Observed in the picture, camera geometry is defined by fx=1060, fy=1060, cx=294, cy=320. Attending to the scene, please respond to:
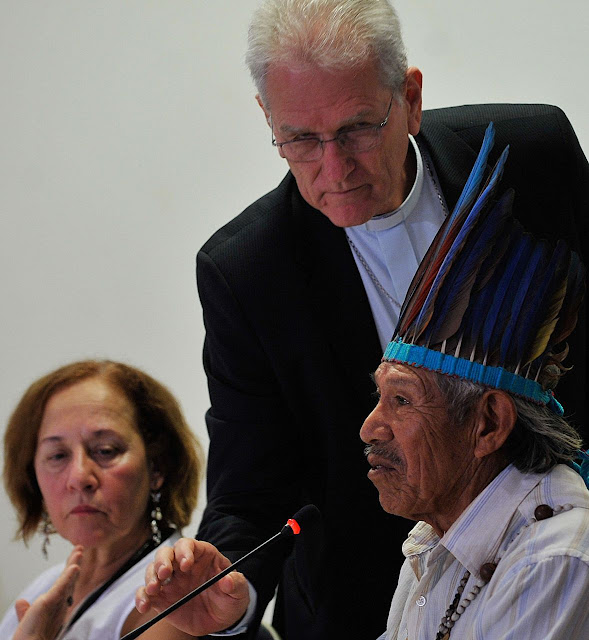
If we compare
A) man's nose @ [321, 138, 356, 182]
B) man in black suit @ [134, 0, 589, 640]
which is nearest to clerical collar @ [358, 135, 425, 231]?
man in black suit @ [134, 0, 589, 640]

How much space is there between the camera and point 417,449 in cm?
167

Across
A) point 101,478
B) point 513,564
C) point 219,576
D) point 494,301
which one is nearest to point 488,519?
point 513,564

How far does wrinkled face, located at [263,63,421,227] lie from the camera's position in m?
1.84

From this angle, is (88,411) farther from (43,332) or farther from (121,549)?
(43,332)

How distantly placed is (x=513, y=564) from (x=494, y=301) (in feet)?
1.34

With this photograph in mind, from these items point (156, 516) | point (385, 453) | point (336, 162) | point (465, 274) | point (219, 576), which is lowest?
point (156, 516)

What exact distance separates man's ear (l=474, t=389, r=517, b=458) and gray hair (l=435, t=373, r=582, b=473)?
0.6 inches

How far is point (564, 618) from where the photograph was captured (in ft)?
4.66

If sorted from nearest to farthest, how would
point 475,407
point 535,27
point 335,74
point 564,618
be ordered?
1. point 564,618
2. point 475,407
3. point 335,74
4. point 535,27

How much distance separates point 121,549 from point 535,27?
1.95 m

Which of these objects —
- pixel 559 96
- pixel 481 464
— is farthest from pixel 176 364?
pixel 481 464

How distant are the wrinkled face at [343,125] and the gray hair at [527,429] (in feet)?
1.44

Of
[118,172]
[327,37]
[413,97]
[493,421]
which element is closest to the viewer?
[493,421]

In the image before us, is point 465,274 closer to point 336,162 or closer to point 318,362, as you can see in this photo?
point 336,162
